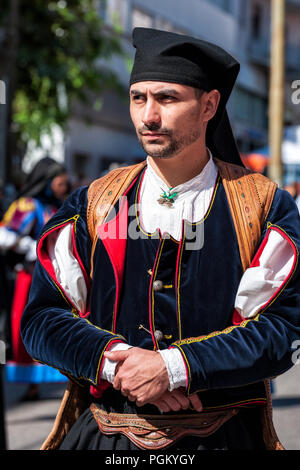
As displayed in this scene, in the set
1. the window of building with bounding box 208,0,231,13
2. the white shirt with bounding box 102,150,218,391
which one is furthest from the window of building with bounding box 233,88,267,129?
the white shirt with bounding box 102,150,218,391

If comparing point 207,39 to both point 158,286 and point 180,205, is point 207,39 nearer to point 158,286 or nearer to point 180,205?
point 180,205

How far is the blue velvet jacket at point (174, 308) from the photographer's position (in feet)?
7.72

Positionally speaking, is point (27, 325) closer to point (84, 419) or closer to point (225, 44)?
point (84, 419)

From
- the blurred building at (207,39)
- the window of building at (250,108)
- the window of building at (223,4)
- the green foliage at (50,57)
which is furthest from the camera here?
the window of building at (250,108)

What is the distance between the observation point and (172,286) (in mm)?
2512

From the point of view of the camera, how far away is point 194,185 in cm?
261

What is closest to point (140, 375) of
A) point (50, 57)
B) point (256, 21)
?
point (50, 57)

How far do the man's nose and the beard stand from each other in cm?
2

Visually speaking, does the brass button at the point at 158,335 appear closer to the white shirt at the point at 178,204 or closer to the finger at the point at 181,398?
the finger at the point at 181,398

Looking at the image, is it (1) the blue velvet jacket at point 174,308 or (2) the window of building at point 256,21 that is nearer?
(1) the blue velvet jacket at point 174,308

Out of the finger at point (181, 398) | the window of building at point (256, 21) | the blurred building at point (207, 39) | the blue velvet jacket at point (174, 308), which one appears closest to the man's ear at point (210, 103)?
the blue velvet jacket at point (174, 308)

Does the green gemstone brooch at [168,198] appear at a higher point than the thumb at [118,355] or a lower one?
higher

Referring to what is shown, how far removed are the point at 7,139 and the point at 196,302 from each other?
33.6 ft

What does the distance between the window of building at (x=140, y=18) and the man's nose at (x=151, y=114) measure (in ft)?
78.5
